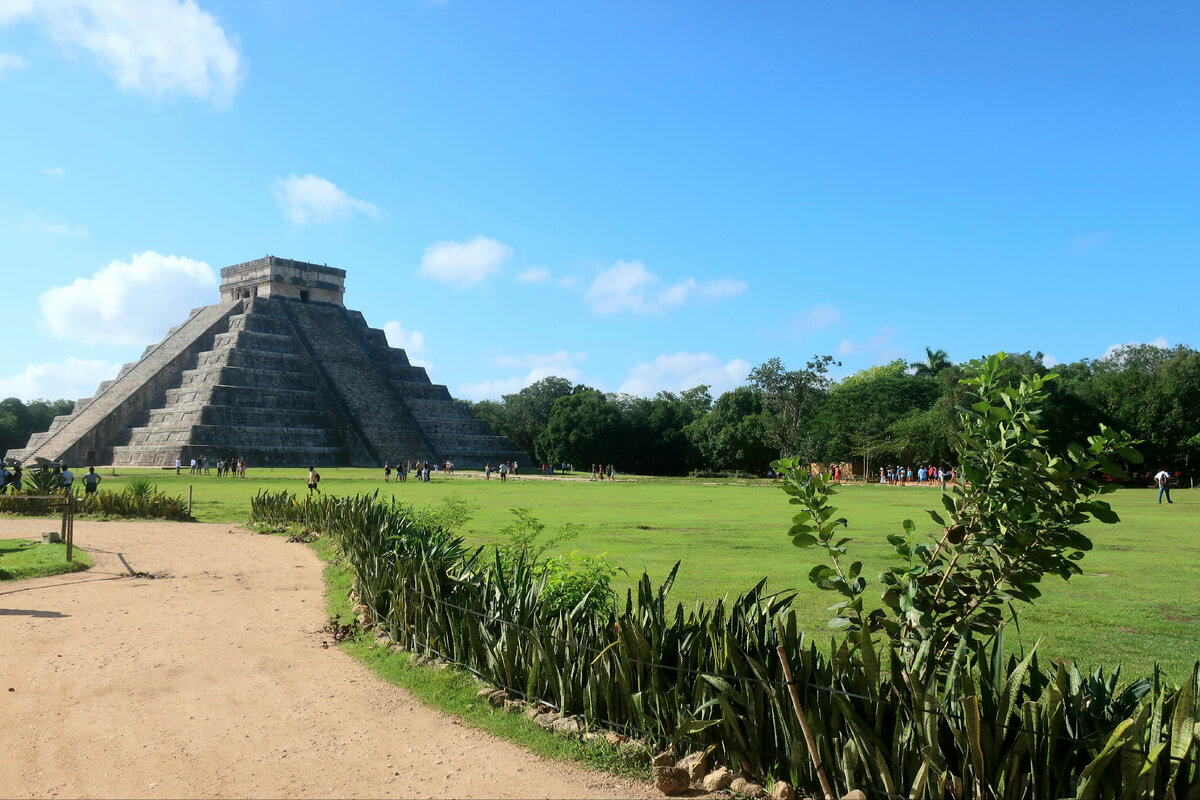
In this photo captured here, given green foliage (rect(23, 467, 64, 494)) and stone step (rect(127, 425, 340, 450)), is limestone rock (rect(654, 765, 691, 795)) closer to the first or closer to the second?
green foliage (rect(23, 467, 64, 494))

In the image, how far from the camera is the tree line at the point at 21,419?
6112 centimetres

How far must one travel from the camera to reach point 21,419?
64625mm

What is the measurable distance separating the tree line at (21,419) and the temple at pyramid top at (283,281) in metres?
18.1

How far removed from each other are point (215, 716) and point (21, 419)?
7251cm

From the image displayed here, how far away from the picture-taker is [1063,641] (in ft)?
20.8

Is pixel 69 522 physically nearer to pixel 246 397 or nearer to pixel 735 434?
pixel 246 397

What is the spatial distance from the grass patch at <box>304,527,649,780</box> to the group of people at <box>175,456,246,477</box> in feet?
102

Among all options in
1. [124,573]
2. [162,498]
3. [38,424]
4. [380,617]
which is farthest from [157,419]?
[380,617]

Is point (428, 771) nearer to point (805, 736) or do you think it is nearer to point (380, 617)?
point (805, 736)

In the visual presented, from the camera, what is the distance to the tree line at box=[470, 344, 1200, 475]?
44.0 metres

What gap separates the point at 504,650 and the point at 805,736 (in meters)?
2.27

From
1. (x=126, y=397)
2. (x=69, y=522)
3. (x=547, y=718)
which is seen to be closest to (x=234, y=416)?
(x=126, y=397)

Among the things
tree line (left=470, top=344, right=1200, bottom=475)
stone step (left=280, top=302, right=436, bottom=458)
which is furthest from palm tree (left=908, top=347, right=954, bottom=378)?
stone step (left=280, top=302, right=436, bottom=458)

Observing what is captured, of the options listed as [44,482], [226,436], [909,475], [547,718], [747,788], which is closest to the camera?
[747,788]
